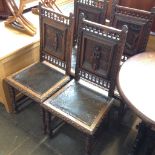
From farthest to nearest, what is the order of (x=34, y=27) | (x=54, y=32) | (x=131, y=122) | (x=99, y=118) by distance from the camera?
1. (x=34, y=27)
2. (x=131, y=122)
3. (x=54, y=32)
4. (x=99, y=118)

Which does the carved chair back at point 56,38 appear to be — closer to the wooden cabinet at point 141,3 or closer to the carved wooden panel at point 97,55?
the carved wooden panel at point 97,55

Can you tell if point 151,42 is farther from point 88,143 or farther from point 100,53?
point 88,143

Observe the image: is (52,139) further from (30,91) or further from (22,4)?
(22,4)

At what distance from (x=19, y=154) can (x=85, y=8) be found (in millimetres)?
1432

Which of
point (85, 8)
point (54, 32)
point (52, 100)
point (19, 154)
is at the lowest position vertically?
point (19, 154)

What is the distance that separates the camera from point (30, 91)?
179cm

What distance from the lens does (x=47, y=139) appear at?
1941 millimetres

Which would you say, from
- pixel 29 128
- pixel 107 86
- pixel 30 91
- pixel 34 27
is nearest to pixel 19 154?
pixel 29 128

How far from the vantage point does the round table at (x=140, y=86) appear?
1188mm

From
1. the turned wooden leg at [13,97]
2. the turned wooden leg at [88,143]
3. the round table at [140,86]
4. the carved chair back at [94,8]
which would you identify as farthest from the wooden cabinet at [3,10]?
the turned wooden leg at [88,143]

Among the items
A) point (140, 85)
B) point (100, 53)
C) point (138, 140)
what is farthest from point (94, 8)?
point (138, 140)

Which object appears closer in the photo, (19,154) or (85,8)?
(19,154)

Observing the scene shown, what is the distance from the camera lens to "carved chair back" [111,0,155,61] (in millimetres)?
1858

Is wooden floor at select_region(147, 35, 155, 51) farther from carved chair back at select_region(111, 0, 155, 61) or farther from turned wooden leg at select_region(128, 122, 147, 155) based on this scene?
turned wooden leg at select_region(128, 122, 147, 155)
